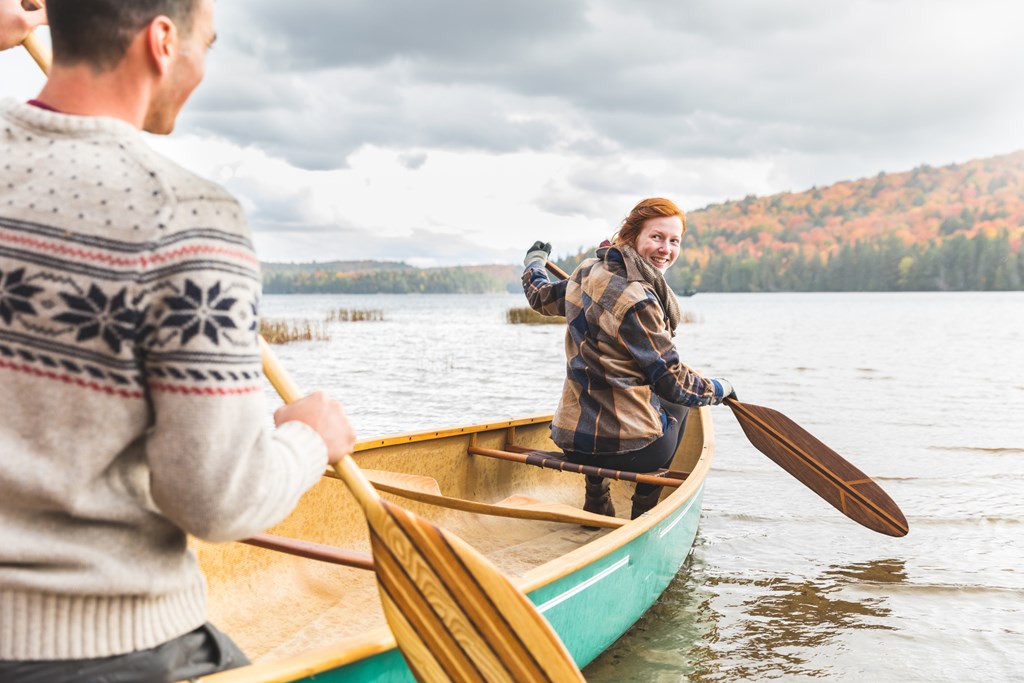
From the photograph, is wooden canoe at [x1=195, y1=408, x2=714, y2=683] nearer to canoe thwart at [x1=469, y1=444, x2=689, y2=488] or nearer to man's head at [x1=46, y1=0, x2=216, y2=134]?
canoe thwart at [x1=469, y1=444, x2=689, y2=488]

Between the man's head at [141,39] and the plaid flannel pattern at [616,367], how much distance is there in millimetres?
2952

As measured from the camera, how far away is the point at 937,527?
6199mm

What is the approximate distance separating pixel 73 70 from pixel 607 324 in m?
3.12

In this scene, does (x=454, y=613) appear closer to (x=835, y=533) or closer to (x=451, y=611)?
(x=451, y=611)

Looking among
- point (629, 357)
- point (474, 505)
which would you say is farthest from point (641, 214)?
point (474, 505)

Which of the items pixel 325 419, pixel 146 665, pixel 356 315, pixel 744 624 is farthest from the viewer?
pixel 356 315

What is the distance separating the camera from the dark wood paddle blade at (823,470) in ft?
17.4

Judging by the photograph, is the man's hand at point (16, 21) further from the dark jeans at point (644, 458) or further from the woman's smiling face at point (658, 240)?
the dark jeans at point (644, 458)

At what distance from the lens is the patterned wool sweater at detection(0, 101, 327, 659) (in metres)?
1.14

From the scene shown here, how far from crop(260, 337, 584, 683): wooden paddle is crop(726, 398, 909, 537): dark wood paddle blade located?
344 centimetres

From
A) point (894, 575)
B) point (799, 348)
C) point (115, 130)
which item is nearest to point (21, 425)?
point (115, 130)

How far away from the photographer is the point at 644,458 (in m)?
4.41

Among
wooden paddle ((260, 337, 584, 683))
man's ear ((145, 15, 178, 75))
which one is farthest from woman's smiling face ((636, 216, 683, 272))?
man's ear ((145, 15, 178, 75))

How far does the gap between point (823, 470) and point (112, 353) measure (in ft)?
16.2
